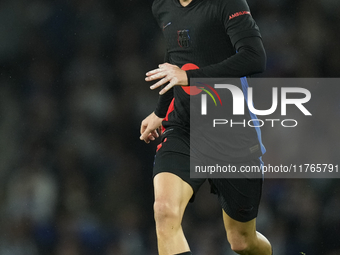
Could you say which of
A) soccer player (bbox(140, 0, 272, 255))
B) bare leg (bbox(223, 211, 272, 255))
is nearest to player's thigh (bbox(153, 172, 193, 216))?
soccer player (bbox(140, 0, 272, 255))

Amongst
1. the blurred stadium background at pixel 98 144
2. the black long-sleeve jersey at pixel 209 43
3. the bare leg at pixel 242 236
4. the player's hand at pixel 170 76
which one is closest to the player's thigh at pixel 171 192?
the black long-sleeve jersey at pixel 209 43

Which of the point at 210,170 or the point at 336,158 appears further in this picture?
the point at 336,158

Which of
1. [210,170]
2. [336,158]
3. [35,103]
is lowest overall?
[336,158]

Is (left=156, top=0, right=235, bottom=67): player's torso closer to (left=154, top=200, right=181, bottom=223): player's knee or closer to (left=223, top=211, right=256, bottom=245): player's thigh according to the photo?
(left=154, top=200, right=181, bottom=223): player's knee

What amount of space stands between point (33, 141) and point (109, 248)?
3.60 feet

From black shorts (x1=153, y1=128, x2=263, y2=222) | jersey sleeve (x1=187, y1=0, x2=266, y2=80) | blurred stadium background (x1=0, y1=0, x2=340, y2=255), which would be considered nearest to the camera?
jersey sleeve (x1=187, y1=0, x2=266, y2=80)

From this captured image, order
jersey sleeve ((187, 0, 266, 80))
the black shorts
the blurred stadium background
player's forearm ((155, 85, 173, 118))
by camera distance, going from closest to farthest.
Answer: jersey sleeve ((187, 0, 266, 80)) < the black shorts < player's forearm ((155, 85, 173, 118)) < the blurred stadium background

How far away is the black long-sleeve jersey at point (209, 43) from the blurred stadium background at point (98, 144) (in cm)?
98

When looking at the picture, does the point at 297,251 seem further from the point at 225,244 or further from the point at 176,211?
the point at 176,211

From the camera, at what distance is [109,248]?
3.46 metres

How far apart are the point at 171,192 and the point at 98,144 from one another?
1563mm

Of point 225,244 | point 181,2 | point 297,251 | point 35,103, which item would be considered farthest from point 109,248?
point 181,2

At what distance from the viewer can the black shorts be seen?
6.89 feet

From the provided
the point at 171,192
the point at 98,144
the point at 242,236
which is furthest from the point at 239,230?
the point at 98,144
